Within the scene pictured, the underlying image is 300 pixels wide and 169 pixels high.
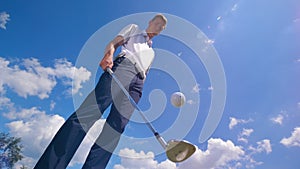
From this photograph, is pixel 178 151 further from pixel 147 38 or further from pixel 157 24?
pixel 157 24

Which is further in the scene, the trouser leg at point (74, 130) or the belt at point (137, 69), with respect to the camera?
the belt at point (137, 69)

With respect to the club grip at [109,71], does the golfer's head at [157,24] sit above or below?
above

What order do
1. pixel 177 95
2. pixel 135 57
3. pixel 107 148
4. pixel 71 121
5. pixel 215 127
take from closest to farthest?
1. pixel 71 121
2. pixel 107 148
3. pixel 135 57
4. pixel 215 127
5. pixel 177 95

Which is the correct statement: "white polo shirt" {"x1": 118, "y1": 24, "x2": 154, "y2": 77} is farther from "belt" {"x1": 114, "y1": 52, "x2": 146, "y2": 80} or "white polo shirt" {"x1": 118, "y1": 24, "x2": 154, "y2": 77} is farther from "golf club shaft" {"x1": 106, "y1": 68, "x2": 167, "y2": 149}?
"golf club shaft" {"x1": 106, "y1": 68, "x2": 167, "y2": 149}

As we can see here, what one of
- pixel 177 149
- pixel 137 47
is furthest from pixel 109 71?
pixel 177 149

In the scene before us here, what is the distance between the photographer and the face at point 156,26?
3.73 m

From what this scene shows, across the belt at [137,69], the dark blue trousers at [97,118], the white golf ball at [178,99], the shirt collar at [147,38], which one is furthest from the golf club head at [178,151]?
the white golf ball at [178,99]

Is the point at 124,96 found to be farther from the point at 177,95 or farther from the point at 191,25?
the point at 191,25

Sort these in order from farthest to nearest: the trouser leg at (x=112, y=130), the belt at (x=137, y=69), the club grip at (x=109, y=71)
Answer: the belt at (x=137, y=69) → the club grip at (x=109, y=71) → the trouser leg at (x=112, y=130)

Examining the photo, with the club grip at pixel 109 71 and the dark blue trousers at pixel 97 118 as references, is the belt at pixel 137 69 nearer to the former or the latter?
the dark blue trousers at pixel 97 118

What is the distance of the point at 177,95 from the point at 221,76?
96cm

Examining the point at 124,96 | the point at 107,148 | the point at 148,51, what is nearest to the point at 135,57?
the point at 148,51

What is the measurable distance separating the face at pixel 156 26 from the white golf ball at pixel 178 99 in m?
2.01

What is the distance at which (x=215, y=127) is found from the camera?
475cm
